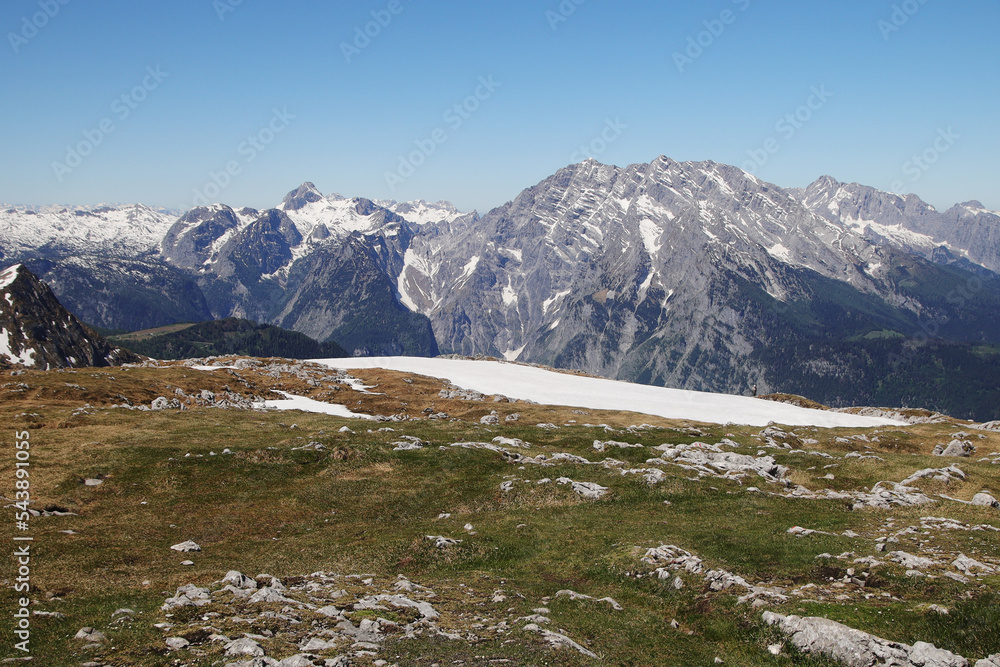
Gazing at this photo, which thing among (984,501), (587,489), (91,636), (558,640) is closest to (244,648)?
(91,636)

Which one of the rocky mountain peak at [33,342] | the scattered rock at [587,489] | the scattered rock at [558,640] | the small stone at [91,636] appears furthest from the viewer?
the rocky mountain peak at [33,342]

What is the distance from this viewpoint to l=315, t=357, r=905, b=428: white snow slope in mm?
105500

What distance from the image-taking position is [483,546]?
109 feet

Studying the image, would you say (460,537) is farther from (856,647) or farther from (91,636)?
(856,647)

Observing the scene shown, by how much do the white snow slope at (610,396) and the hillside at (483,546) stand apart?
38.1 metres

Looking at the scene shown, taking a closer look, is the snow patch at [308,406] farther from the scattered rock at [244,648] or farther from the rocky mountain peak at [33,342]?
the rocky mountain peak at [33,342]

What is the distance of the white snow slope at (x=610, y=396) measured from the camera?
10550 cm

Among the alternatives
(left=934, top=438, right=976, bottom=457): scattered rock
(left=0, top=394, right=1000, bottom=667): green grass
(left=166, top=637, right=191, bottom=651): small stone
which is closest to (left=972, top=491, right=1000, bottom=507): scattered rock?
(left=0, top=394, right=1000, bottom=667): green grass

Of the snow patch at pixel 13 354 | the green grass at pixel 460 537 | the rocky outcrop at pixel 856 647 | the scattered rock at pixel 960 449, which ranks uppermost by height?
the scattered rock at pixel 960 449

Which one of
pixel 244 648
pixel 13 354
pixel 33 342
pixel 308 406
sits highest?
pixel 244 648

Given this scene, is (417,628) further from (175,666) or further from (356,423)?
(356,423)

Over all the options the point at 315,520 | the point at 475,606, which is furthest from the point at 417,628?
the point at 315,520

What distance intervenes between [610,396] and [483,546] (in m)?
96.2

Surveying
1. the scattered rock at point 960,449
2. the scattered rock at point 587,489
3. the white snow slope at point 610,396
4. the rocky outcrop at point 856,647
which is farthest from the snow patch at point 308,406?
the rocky outcrop at point 856,647
